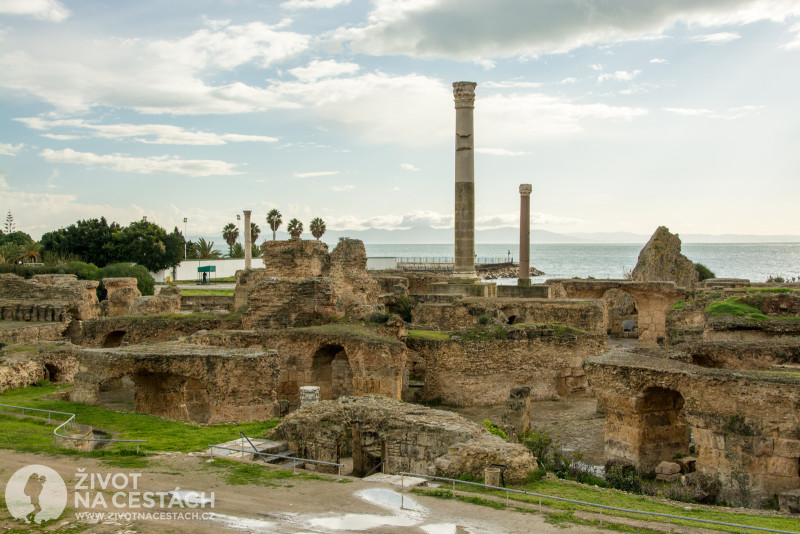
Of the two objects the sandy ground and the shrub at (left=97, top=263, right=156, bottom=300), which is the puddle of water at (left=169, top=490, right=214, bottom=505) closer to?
the sandy ground

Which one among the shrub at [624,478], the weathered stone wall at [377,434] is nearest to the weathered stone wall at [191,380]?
the weathered stone wall at [377,434]

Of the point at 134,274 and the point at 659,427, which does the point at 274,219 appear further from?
the point at 659,427

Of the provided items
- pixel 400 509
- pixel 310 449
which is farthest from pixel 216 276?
pixel 400 509

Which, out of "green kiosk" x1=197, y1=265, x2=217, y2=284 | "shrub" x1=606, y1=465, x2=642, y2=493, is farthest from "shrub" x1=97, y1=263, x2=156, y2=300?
"shrub" x1=606, y1=465, x2=642, y2=493

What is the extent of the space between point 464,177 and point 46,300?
20.0 meters

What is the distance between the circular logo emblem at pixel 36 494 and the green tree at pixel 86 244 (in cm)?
4858

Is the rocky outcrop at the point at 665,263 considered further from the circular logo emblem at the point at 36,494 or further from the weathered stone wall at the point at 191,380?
the circular logo emblem at the point at 36,494

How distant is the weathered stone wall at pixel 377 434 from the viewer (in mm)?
11930

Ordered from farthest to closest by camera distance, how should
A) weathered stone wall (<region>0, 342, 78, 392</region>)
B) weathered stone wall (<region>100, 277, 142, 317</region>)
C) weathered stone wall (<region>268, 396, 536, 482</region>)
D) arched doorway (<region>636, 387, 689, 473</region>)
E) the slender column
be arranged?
1. weathered stone wall (<region>100, 277, 142, 317</region>)
2. the slender column
3. weathered stone wall (<region>0, 342, 78, 392</region>)
4. arched doorway (<region>636, 387, 689, 473</region>)
5. weathered stone wall (<region>268, 396, 536, 482</region>)

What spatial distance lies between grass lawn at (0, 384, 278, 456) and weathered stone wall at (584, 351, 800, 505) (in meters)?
7.83

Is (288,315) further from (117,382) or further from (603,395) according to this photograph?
(603,395)

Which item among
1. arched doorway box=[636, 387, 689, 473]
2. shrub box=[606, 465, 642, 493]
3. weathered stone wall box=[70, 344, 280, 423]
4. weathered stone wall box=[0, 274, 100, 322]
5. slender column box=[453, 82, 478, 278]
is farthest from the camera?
slender column box=[453, 82, 478, 278]

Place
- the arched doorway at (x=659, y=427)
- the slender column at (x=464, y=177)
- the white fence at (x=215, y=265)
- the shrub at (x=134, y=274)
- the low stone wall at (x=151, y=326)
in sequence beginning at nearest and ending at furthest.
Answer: the arched doorway at (x=659, y=427), the low stone wall at (x=151, y=326), the slender column at (x=464, y=177), the shrub at (x=134, y=274), the white fence at (x=215, y=265)

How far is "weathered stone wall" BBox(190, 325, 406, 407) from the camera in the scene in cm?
1962
